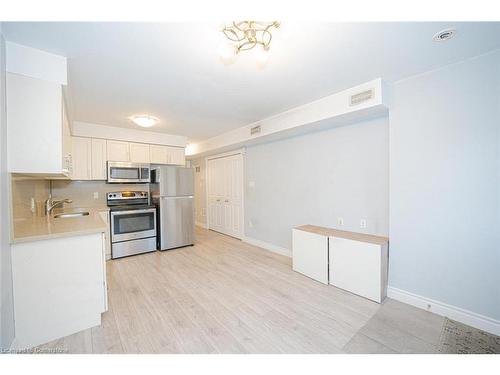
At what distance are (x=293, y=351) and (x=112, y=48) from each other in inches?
110

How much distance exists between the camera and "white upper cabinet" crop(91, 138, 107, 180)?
374 cm

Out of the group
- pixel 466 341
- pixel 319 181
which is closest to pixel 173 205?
pixel 319 181

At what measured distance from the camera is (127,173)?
3996mm

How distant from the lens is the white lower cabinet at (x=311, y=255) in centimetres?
265

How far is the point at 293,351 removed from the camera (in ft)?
5.10

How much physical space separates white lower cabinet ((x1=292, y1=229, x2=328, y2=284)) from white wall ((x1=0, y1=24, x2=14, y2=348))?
283 cm

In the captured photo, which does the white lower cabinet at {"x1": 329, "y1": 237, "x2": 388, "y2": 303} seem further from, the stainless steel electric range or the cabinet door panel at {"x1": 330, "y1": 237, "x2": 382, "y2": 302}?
the stainless steel electric range

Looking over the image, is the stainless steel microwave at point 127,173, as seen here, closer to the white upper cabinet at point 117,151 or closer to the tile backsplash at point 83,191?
the white upper cabinet at point 117,151

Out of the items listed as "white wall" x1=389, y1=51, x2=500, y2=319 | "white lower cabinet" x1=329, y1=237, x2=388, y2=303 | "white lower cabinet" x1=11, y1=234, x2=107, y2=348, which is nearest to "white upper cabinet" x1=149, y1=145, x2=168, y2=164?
"white lower cabinet" x1=11, y1=234, x2=107, y2=348

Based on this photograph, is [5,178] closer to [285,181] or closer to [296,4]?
[296,4]

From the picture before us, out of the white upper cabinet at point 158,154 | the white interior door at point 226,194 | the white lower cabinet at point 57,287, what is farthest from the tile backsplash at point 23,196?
the white interior door at point 226,194

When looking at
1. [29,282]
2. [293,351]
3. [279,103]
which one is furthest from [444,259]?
[29,282]

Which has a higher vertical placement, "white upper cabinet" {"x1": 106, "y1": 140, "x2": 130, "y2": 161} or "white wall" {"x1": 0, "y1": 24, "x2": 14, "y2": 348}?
"white upper cabinet" {"x1": 106, "y1": 140, "x2": 130, "y2": 161}

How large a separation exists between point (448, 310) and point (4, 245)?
12.1 ft
